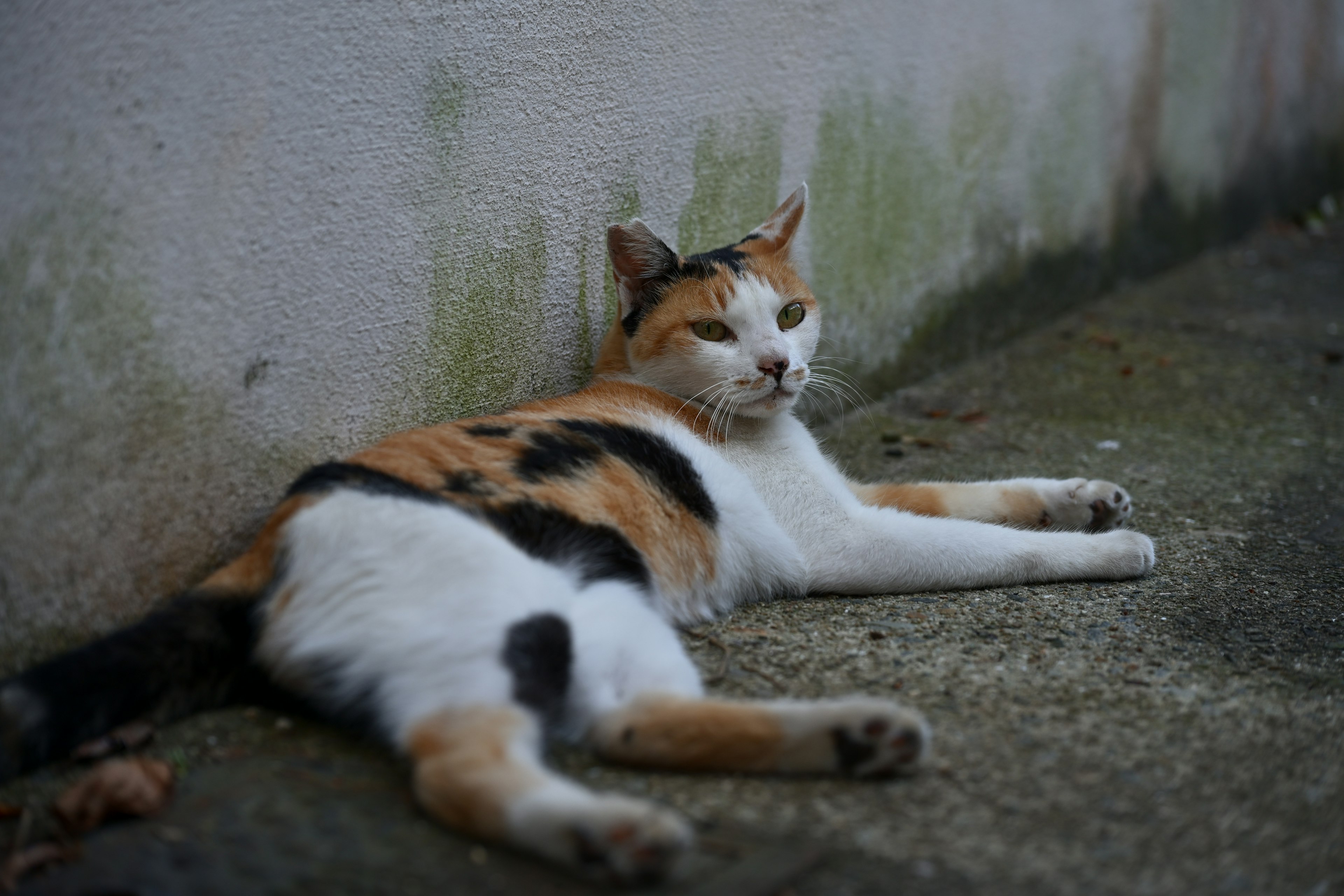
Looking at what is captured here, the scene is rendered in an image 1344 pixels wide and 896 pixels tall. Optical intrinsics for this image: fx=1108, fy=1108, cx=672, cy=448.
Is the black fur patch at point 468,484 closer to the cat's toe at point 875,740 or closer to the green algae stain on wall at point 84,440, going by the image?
the green algae stain on wall at point 84,440

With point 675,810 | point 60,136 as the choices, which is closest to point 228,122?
point 60,136

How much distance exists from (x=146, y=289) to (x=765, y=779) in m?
1.52

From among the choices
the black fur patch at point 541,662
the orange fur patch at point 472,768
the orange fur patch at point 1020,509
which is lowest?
the orange fur patch at point 1020,509

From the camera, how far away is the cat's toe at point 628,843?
1.57 metres

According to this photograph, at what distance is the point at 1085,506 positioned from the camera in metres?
3.11

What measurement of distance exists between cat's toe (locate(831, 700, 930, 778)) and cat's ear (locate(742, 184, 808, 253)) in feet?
5.52

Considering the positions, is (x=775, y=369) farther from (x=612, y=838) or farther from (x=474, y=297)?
(x=612, y=838)

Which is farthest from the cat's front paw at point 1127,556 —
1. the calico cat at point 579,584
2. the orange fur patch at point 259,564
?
the orange fur patch at point 259,564

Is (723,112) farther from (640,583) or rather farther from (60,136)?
(60,136)

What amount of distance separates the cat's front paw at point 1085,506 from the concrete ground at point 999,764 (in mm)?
157

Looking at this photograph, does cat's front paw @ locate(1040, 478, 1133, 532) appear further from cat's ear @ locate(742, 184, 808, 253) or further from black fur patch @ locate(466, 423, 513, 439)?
black fur patch @ locate(466, 423, 513, 439)

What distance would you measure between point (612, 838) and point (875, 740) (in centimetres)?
52

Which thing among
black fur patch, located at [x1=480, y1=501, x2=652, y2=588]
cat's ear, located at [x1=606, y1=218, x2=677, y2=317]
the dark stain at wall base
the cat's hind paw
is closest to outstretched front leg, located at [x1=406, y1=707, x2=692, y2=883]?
the cat's hind paw

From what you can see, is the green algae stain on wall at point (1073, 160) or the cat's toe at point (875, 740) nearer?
the cat's toe at point (875, 740)
